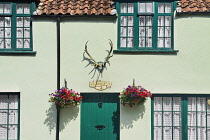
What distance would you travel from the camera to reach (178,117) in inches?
479

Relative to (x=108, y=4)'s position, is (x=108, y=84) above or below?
below

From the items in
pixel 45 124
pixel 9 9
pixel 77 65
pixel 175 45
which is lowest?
pixel 45 124

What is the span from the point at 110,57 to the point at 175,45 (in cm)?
241

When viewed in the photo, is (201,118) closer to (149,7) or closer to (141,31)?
(141,31)

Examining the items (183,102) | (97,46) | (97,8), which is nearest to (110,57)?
(97,46)

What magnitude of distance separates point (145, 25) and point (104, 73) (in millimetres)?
2326

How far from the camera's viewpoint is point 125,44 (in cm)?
1230

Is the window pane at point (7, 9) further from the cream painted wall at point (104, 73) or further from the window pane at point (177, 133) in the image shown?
the window pane at point (177, 133)

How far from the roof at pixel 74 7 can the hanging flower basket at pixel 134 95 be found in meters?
2.87

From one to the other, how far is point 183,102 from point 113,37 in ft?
11.4

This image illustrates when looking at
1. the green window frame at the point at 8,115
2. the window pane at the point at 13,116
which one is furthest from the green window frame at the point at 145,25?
the window pane at the point at 13,116

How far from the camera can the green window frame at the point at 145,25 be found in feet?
40.1

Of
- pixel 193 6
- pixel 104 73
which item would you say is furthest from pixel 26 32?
pixel 193 6

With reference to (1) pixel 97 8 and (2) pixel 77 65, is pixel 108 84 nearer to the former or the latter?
(2) pixel 77 65
